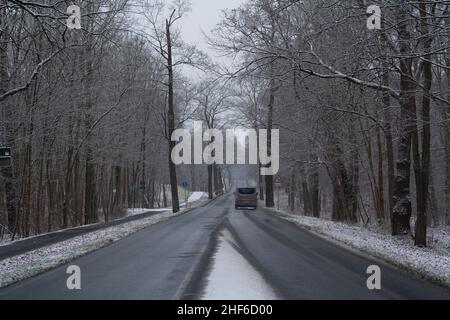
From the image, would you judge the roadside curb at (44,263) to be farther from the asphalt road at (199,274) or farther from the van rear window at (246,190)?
the van rear window at (246,190)

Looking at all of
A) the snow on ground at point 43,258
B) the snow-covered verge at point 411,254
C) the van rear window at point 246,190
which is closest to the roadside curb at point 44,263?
the snow on ground at point 43,258

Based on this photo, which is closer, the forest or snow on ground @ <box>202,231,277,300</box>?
snow on ground @ <box>202,231,277,300</box>

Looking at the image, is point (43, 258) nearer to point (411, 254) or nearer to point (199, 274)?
point (199, 274)

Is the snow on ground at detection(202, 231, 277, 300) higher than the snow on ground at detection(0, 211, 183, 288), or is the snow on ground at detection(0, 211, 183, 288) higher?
the snow on ground at detection(202, 231, 277, 300)

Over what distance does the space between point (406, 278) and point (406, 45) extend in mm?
7149

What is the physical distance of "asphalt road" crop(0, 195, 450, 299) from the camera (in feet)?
32.1

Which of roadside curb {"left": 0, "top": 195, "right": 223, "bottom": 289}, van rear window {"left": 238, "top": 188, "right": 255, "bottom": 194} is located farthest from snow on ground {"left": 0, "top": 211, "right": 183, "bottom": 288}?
van rear window {"left": 238, "top": 188, "right": 255, "bottom": 194}

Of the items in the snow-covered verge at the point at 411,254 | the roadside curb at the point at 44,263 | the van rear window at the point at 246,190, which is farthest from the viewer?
the van rear window at the point at 246,190

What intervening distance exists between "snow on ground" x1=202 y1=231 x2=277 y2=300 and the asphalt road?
0.64 ft

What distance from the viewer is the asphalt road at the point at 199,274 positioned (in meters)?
9.80

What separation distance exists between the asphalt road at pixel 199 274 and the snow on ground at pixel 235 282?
195 mm

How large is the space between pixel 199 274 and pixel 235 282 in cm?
141

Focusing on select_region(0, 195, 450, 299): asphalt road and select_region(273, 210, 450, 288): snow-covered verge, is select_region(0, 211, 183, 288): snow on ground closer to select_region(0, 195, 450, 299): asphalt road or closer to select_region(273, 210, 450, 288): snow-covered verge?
select_region(0, 195, 450, 299): asphalt road

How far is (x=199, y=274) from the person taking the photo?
1169cm
